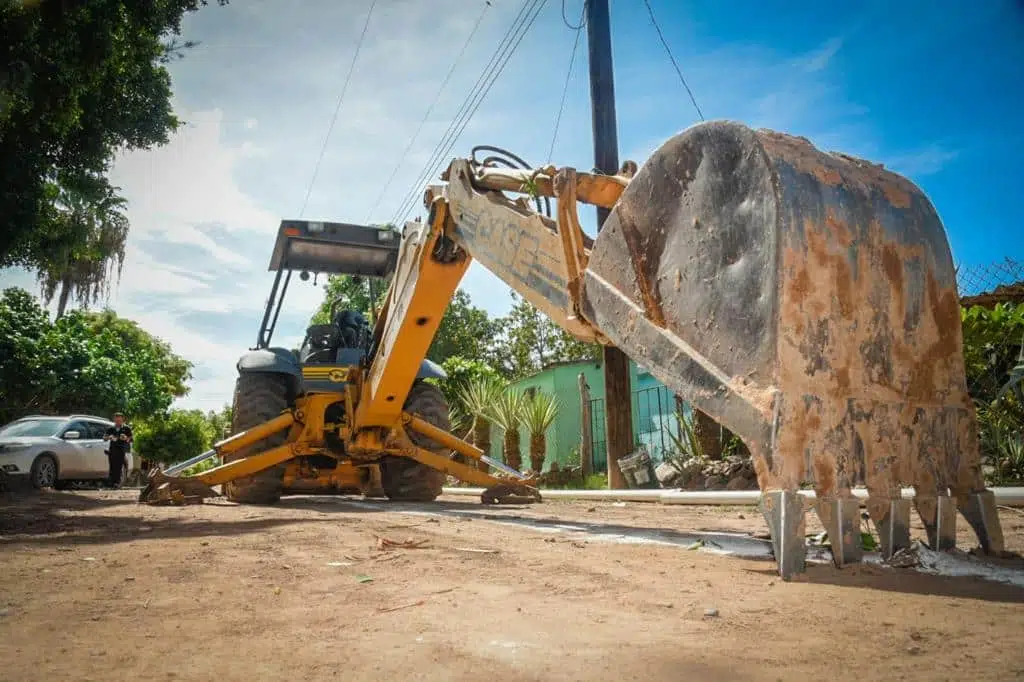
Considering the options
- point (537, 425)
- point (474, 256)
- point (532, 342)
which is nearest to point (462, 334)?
point (532, 342)

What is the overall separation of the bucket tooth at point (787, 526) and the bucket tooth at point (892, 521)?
1.26ft

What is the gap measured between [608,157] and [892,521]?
7381 millimetres

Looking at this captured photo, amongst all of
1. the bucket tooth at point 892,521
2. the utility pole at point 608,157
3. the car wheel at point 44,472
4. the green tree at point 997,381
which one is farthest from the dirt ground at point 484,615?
the car wheel at point 44,472

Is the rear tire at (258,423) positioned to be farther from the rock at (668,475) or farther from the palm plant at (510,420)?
the palm plant at (510,420)

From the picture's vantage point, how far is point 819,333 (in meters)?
2.72

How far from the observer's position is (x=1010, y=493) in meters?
4.82

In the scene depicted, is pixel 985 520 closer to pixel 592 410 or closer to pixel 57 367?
pixel 592 410

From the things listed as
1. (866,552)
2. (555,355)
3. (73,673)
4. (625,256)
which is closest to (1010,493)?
(866,552)

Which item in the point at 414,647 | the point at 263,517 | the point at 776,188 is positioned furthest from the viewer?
the point at 263,517

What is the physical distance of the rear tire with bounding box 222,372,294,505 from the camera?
750 centimetres

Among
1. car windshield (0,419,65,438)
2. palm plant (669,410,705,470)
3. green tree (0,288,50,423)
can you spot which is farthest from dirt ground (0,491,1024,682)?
green tree (0,288,50,423)

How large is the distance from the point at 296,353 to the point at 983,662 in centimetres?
818

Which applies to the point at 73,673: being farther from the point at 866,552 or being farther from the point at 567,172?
the point at 567,172

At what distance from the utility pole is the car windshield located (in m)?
10.8
